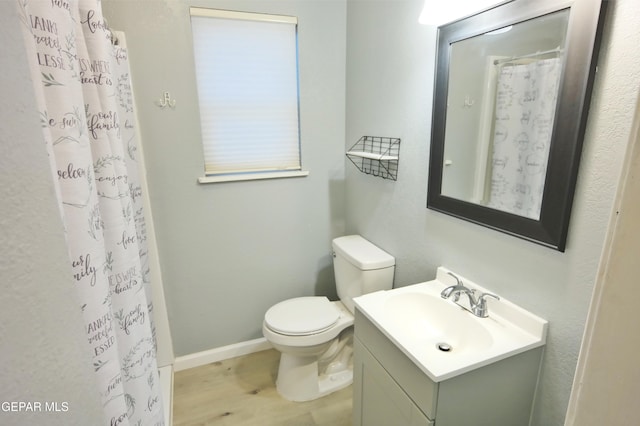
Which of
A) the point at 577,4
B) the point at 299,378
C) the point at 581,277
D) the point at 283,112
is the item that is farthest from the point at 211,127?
the point at 581,277

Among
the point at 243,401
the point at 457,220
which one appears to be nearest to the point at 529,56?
the point at 457,220

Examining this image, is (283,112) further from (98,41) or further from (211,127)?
(98,41)

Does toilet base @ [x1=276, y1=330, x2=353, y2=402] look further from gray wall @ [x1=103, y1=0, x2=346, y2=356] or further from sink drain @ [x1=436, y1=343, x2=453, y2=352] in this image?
sink drain @ [x1=436, y1=343, x2=453, y2=352]

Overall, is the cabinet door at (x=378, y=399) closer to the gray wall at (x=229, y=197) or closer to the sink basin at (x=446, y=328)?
the sink basin at (x=446, y=328)

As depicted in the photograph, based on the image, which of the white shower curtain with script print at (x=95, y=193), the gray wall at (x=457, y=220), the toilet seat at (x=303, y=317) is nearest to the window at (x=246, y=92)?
the gray wall at (x=457, y=220)

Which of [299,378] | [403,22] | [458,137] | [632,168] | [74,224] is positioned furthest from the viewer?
[299,378]

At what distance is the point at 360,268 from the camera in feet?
5.64

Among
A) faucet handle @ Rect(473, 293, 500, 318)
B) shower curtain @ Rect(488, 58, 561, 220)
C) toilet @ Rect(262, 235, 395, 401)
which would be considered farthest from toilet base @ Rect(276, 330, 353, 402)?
shower curtain @ Rect(488, 58, 561, 220)

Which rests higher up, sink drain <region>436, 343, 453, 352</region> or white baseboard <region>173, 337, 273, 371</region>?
sink drain <region>436, 343, 453, 352</region>

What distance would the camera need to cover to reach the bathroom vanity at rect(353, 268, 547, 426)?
3.11 feet

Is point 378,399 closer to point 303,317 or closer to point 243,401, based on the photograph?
point 303,317

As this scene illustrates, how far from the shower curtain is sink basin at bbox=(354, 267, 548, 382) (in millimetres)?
381

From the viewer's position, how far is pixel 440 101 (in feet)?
4.35

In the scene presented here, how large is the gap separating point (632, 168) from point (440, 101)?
1.06m
